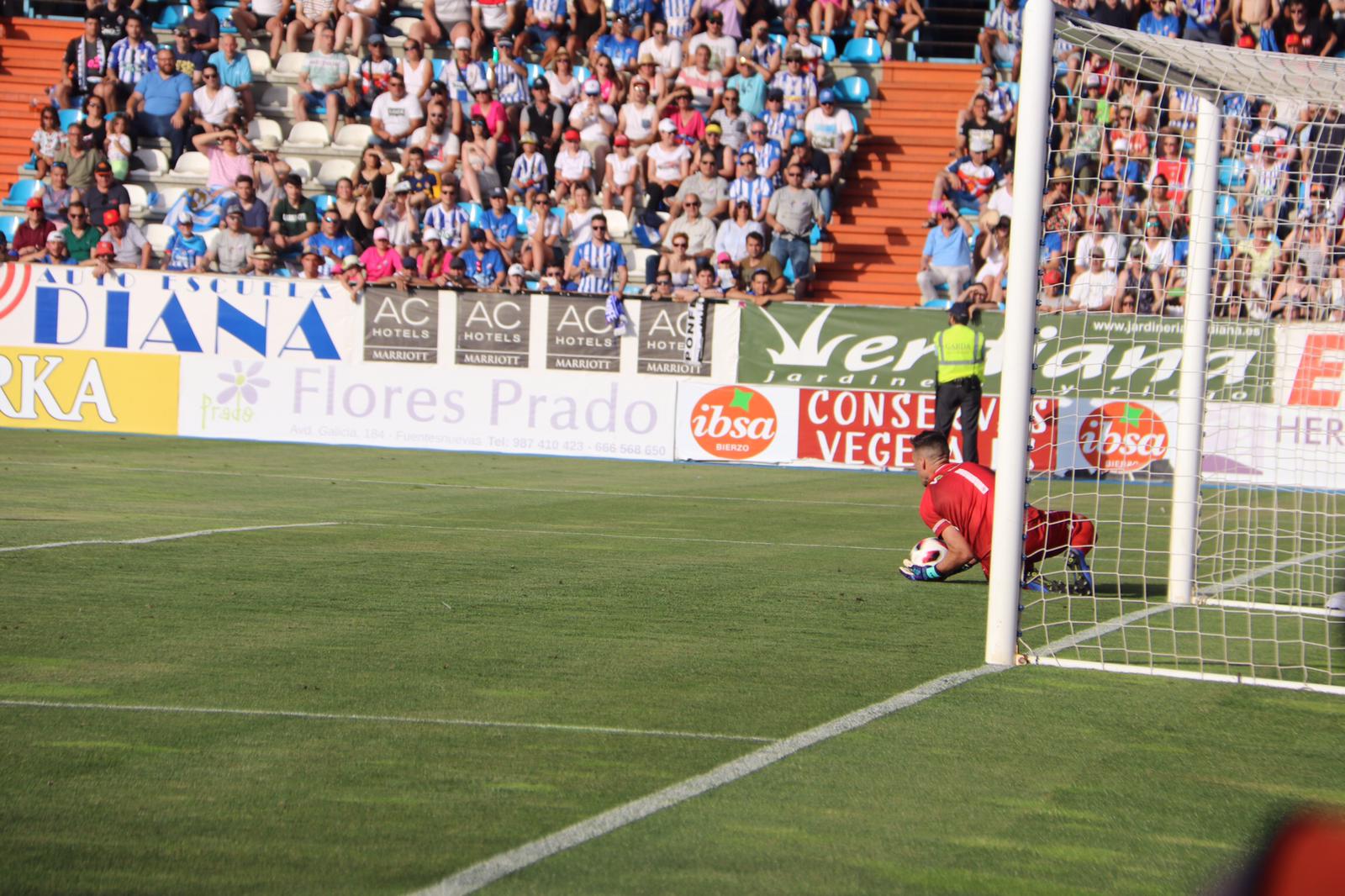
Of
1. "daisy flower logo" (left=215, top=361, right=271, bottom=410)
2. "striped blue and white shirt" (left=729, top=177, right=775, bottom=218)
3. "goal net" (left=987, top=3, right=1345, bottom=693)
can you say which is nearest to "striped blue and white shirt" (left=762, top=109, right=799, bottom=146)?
"striped blue and white shirt" (left=729, top=177, right=775, bottom=218)

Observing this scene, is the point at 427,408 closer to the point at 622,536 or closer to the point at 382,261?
the point at 382,261

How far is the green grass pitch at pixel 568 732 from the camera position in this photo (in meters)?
3.76

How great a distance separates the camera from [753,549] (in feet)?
34.5

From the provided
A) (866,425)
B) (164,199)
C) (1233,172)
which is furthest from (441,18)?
(1233,172)

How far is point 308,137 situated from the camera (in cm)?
2425

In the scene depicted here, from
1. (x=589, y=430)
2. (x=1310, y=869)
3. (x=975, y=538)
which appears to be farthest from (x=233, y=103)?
(x=1310, y=869)

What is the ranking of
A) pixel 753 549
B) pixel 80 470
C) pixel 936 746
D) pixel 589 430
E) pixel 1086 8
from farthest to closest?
pixel 1086 8 → pixel 589 430 → pixel 80 470 → pixel 753 549 → pixel 936 746

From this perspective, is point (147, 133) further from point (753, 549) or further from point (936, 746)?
point (936, 746)

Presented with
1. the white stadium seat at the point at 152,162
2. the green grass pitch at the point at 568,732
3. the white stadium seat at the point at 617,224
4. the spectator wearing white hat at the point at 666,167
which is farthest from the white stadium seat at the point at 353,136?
the green grass pitch at the point at 568,732

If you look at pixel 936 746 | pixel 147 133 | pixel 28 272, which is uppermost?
pixel 147 133

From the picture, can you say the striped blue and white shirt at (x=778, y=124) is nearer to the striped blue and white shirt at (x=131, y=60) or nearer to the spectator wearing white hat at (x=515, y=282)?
the spectator wearing white hat at (x=515, y=282)

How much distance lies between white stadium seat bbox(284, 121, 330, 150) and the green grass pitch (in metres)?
15.0

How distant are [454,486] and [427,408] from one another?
4857mm

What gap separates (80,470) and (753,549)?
7345mm
